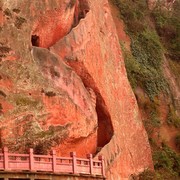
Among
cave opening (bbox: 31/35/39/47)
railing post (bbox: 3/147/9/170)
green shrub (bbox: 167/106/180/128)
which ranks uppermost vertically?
green shrub (bbox: 167/106/180/128)

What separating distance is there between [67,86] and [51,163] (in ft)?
15.5

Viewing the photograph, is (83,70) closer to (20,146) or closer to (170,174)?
(20,146)

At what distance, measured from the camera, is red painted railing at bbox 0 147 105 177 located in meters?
27.8

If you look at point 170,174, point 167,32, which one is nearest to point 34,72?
point 170,174

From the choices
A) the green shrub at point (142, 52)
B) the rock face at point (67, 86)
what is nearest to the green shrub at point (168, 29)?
the green shrub at point (142, 52)

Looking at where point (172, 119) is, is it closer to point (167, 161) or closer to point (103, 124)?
point (167, 161)

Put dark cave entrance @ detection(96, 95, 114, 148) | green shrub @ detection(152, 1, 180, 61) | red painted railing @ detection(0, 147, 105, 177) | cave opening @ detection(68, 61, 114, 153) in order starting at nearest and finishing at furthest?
1. red painted railing @ detection(0, 147, 105, 177)
2. cave opening @ detection(68, 61, 114, 153)
3. dark cave entrance @ detection(96, 95, 114, 148)
4. green shrub @ detection(152, 1, 180, 61)

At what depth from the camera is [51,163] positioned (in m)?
29.3

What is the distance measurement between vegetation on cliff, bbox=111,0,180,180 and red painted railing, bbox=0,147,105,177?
595 centimetres

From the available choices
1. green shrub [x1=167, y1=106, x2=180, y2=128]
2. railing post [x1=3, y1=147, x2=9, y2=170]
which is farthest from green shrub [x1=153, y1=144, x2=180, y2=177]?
railing post [x1=3, y1=147, x2=9, y2=170]

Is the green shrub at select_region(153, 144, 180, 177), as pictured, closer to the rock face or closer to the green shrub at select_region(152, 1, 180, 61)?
the rock face

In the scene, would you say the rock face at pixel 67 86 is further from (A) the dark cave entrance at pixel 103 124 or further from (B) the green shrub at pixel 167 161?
(B) the green shrub at pixel 167 161

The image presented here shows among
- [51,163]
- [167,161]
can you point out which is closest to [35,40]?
[51,163]

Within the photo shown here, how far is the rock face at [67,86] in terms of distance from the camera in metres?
30.8
